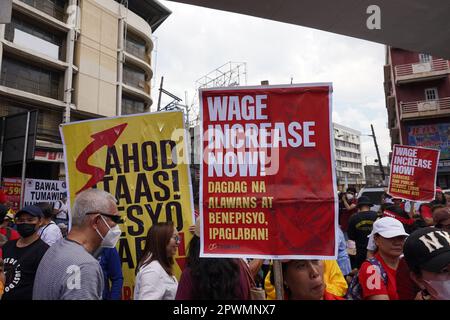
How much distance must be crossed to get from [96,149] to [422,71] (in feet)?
83.3

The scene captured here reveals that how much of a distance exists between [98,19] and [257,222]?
84.4 ft

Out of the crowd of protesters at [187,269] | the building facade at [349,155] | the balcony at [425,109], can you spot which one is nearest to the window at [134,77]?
the balcony at [425,109]

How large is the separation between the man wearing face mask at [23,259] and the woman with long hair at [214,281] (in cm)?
177

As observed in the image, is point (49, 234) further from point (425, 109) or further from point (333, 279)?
point (425, 109)

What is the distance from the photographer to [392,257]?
2.66 m

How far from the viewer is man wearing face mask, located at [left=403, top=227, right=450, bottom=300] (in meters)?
1.76

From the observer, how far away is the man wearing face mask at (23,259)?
9.75 ft

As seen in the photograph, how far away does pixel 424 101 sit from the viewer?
2312 cm

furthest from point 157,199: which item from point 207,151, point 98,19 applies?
point 98,19

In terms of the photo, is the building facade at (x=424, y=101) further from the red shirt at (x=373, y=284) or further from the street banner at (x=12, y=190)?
the red shirt at (x=373, y=284)

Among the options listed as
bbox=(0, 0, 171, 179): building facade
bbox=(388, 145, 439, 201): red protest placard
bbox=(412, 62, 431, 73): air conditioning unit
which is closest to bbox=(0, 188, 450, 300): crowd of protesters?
bbox=(388, 145, 439, 201): red protest placard

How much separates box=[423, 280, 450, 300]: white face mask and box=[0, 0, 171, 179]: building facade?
68.7 feet
